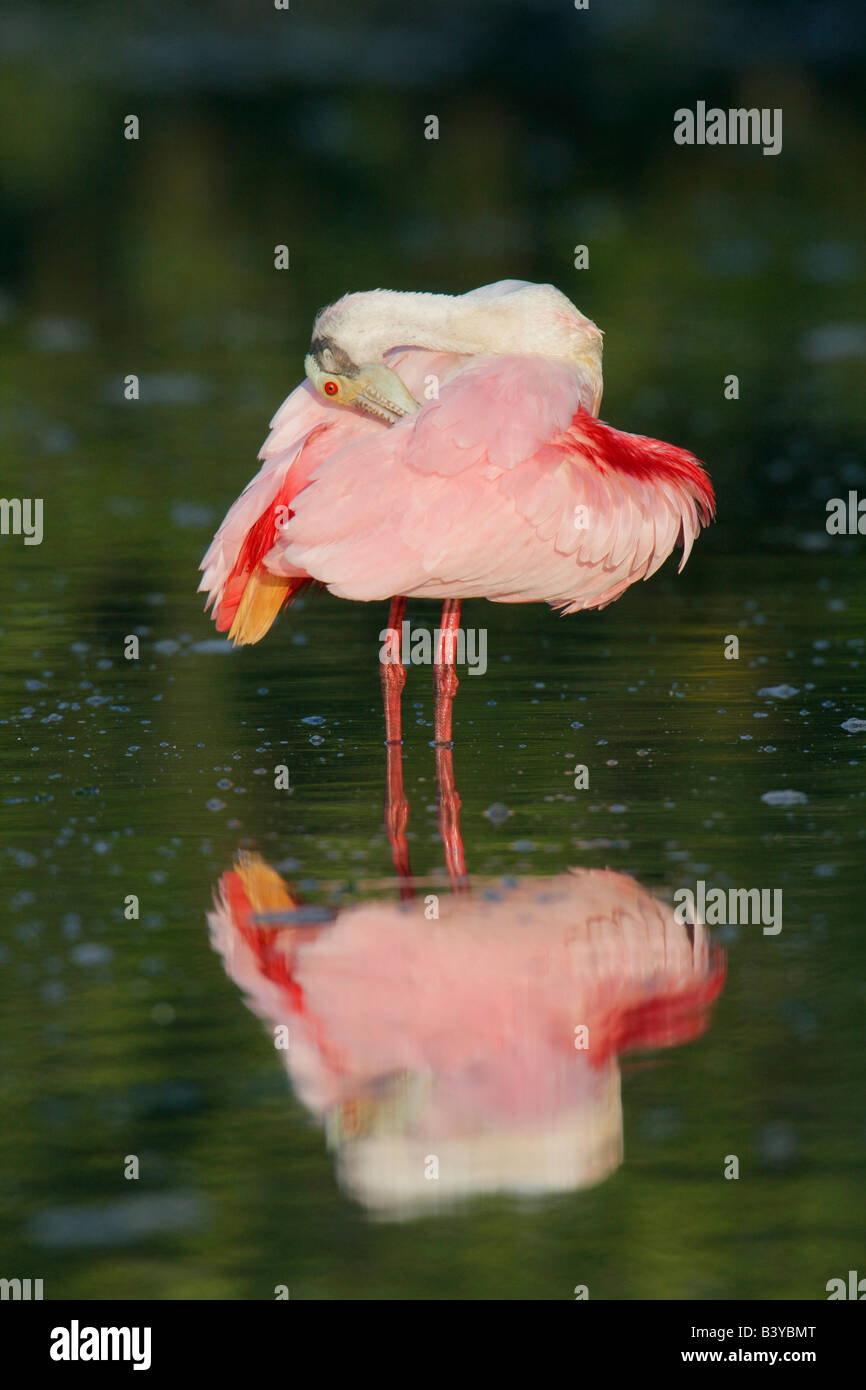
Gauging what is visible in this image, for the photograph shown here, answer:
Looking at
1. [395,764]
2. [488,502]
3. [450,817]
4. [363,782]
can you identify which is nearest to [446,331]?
[488,502]

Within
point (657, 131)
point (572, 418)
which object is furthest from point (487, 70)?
point (572, 418)

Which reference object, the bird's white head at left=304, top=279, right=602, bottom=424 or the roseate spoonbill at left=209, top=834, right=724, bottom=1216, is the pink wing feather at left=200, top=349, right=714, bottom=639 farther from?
the roseate spoonbill at left=209, top=834, right=724, bottom=1216

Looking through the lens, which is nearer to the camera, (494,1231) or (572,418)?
(494,1231)

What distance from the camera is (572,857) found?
7988 mm

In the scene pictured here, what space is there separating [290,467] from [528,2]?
1595 inches

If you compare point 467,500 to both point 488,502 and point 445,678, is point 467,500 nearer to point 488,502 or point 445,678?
point 488,502

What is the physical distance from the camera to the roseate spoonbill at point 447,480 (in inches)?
362

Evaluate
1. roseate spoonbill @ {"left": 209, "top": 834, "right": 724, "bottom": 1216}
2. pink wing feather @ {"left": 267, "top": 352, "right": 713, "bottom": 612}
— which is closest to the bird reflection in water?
roseate spoonbill @ {"left": 209, "top": 834, "right": 724, "bottom": 1216}

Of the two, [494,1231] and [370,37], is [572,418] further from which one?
[370,37]

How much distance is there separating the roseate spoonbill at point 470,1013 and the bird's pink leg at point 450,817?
22 centimetres

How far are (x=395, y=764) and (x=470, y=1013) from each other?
2.84 meters

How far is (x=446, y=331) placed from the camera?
33.5ft

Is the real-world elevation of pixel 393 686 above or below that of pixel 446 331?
below

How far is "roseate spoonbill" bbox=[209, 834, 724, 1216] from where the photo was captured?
5.84 meters
